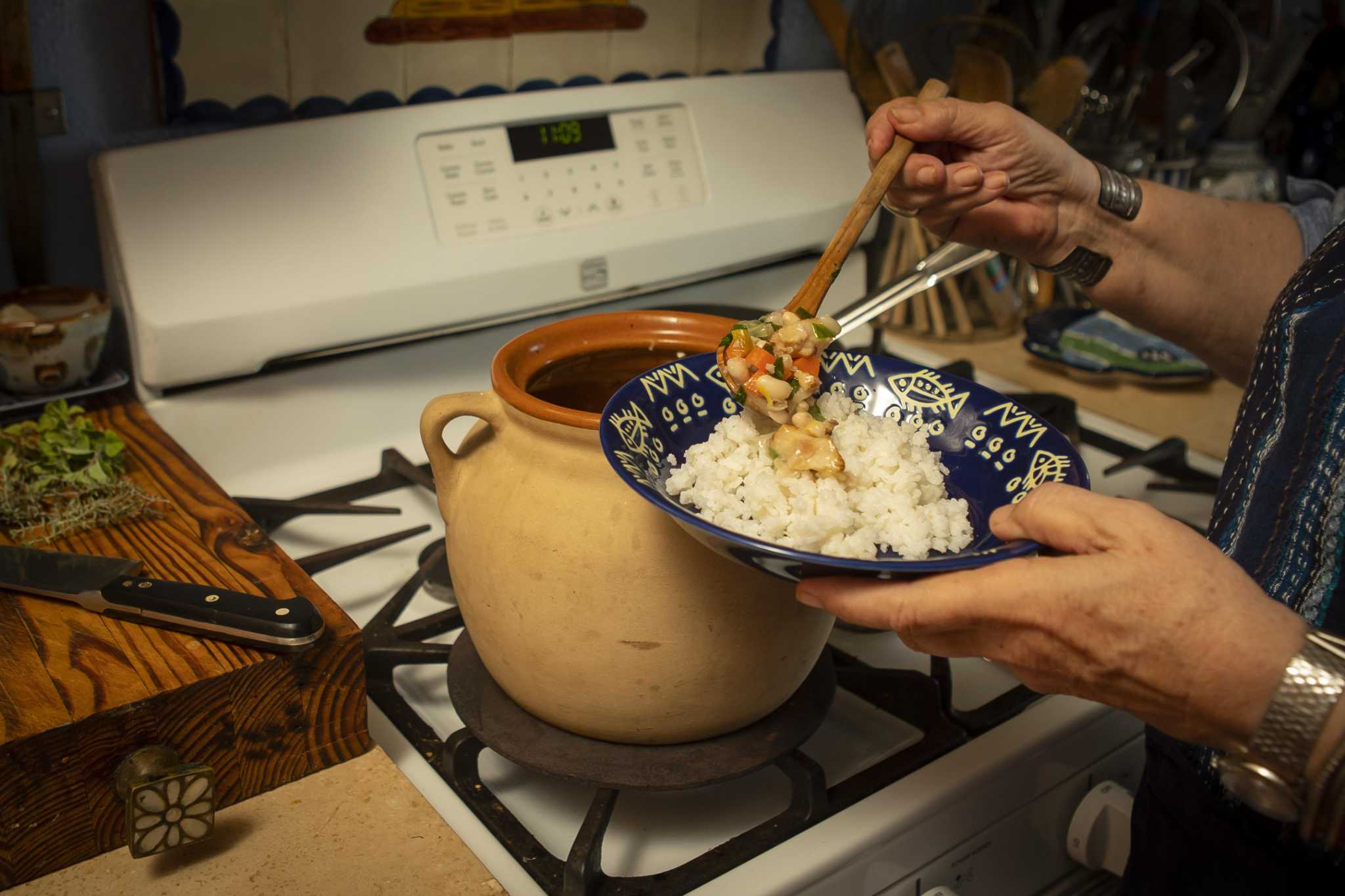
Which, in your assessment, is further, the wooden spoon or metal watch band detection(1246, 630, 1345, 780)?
the wooden spoon

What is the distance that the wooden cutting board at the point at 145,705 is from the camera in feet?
1.86

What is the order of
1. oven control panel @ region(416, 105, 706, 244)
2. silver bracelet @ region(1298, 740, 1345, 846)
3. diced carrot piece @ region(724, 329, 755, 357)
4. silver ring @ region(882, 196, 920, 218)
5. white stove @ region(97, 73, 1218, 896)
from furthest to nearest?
oven control panel @ region(416, 105, 706, 244) < silver ring @ region(882, 196, 920, 218) < white stove @ region(97, 73, 1218, 896) < diced carrot piece @ region(724, 329, 755, 357) < silver bracelet @ region(1298, 740, 1345, 846)

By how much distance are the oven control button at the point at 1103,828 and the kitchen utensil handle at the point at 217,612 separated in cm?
54

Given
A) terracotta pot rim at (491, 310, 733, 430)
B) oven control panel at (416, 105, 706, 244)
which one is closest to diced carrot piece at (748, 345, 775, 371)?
terracotta pot rim at (491, 310, 733, 430)

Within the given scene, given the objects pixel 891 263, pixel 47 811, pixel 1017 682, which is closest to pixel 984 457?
pixel 1017 682

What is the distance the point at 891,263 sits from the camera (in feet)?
4.49

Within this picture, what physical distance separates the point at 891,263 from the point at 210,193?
79 centimetres

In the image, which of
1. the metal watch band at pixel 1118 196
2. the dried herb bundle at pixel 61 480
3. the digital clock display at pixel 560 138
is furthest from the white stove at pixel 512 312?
the metal watch band at pixel 1118 196

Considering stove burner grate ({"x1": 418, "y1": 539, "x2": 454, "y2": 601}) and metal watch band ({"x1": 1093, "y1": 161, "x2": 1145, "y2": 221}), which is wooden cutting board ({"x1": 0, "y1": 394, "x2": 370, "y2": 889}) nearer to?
stove burner grate ({"x1": 418, "y1": 539, "x2": 454, "y2": 601})

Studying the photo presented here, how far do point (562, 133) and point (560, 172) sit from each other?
39 millimetres

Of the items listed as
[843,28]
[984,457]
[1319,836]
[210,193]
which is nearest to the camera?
[1319,836]

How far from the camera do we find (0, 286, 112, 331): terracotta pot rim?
0.89 m

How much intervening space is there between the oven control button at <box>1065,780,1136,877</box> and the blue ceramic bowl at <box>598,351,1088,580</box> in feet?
1.02

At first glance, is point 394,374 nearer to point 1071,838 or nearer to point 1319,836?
point 1071,838
